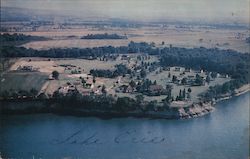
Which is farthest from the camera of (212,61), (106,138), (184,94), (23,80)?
(212,61)

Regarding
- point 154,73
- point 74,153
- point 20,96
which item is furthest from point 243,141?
point 20,96

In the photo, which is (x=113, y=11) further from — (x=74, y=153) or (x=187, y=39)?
(x=74, y=153)

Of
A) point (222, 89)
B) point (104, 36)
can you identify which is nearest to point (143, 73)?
point (104, 36)

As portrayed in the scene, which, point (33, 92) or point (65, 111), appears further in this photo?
point (65, 111)

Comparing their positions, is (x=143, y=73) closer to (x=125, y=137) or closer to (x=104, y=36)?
(x=104, y=36)

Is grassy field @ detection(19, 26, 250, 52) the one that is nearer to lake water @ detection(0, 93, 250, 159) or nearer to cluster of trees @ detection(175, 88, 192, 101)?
cluster of trees @ detection(175, 88, 192, 101)

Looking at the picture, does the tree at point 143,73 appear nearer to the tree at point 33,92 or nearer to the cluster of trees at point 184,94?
the cluster of trees at point 184,94
